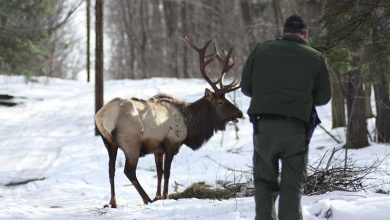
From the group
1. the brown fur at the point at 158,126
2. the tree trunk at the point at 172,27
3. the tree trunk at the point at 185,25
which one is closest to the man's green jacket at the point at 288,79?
the brown fur at the point at 158,126

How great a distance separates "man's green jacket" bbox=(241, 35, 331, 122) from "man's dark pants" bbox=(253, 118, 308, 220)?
131 millimetres

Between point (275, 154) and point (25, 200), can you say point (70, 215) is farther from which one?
point (275, 154)

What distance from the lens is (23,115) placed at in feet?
76.4

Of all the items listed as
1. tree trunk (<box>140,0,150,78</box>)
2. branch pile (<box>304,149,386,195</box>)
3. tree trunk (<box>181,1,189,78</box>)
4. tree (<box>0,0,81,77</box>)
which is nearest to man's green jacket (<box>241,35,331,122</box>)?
branch pile (<box>304,149,386,195</box>)

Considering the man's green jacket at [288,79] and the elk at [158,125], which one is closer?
the man's green jacket at [288,79]

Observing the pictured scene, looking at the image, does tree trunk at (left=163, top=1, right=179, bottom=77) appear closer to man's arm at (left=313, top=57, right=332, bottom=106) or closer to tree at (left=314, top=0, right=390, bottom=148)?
tree at (left=314, top=0, right=390, bottom=148)

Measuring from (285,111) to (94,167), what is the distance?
9.46 metres

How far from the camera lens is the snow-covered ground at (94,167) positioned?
24.1ft

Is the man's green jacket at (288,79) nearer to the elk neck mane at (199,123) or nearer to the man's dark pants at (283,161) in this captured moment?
the man's dark pants at (283,161)

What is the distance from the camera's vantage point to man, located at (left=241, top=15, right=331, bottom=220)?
564 cm

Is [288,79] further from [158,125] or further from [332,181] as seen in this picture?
[158,125]

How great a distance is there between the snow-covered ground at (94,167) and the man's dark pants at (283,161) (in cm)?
→ 105

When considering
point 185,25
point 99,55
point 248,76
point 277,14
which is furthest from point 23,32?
point 185,25

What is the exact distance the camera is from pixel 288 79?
18.6 feet
